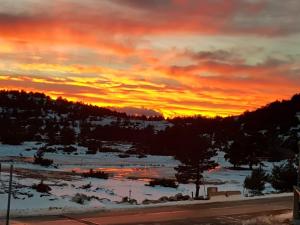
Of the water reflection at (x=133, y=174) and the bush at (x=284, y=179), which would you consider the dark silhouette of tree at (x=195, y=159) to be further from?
the water reflection at (x=133, y=174)

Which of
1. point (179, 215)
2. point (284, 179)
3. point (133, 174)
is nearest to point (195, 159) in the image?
point (284, 179)

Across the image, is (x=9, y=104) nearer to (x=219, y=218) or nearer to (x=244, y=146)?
(x=244, y=146)

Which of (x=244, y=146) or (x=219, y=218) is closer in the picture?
(x=219, y=218)

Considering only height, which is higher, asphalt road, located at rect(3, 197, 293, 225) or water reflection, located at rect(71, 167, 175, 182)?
asphalt road, located at rect(3, 197, 293, 225)

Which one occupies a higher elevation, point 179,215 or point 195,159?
point 195,159

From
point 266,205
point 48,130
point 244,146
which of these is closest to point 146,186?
point 266,205

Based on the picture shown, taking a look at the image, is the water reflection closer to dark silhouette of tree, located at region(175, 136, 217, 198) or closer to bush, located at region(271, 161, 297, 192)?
dark silhouette of tree, located at region(175, 136, 217, 198)

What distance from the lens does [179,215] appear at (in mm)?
14523

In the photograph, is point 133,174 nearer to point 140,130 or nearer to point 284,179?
point 284,179

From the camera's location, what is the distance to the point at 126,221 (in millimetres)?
12906

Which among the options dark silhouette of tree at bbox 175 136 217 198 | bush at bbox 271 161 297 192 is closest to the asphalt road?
bush at bbox 271 161 297 192

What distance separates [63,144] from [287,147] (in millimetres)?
43366

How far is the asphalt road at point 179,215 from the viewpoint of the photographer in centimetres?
1258

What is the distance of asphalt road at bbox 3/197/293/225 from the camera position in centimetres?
1258
